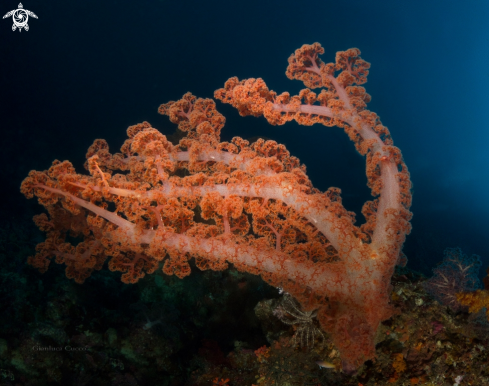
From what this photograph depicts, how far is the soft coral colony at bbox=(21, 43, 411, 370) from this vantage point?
11.6 ft

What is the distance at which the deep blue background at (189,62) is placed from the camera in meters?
5.94

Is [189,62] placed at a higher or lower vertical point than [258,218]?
higher

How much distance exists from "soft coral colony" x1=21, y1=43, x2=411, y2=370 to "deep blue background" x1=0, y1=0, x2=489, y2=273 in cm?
276

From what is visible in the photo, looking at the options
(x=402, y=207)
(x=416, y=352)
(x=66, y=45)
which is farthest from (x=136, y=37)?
(x=416, y=352)

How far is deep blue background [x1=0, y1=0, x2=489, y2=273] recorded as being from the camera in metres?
5.94

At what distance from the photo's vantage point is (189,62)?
663 centimetres

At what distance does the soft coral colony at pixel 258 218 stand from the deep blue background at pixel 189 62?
276cm

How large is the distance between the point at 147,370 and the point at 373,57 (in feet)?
33.7

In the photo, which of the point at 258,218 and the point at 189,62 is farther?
the point at 189,62

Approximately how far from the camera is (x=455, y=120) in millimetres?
11852

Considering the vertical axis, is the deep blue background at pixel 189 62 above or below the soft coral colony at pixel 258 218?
above

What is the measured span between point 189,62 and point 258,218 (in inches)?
192

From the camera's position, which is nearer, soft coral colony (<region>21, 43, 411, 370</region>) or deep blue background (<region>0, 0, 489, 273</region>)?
soft coral colony (<region>21, 43, 411, 370</region>)

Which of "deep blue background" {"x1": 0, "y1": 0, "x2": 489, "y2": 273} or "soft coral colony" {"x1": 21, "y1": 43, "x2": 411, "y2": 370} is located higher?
"deep blue background" {"x1": 0, "y1": 0, "x2": 489, "y2": 273}
